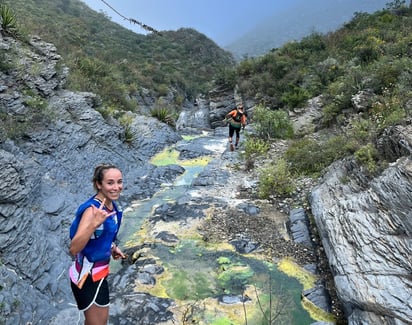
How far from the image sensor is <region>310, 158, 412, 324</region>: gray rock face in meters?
3.95

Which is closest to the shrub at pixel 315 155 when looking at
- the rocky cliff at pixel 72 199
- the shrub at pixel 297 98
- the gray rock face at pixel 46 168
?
the rocky cliff at pixel 72 199

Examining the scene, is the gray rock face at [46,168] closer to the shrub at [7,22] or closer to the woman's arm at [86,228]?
the shrub at [7,22]

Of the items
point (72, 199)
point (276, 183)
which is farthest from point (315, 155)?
point (72, 199)

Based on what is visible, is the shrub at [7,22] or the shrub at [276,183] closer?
the shrub at [276,183]

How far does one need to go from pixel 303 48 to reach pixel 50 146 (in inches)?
732

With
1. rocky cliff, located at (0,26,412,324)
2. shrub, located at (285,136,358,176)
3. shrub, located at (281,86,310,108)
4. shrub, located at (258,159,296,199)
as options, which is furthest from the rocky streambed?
shrub, located at (281,86,310,108)

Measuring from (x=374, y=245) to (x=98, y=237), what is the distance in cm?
386

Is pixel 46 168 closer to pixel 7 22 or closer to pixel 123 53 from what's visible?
pixel 7 22

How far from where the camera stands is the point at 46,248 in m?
5.80

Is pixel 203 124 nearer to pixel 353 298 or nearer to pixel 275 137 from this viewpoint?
pixel 275 137

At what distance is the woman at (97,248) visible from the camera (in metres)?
2.80

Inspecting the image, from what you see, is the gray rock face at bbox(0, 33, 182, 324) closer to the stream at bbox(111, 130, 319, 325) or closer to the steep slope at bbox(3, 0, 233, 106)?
the stream at bbox(111, 130, 319, 325)

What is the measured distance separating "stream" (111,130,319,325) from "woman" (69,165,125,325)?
6.39ft

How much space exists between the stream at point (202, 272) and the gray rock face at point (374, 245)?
93cm
